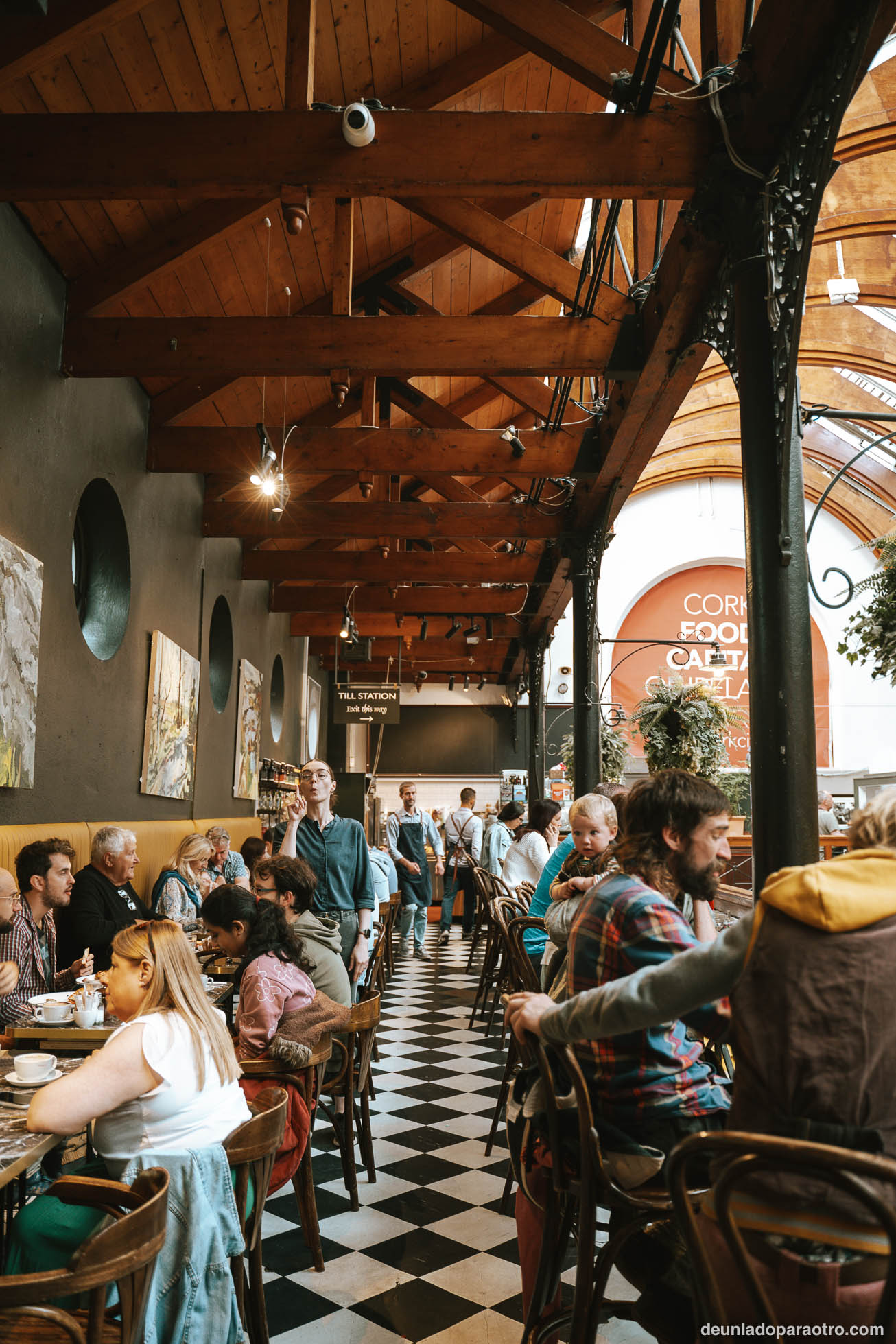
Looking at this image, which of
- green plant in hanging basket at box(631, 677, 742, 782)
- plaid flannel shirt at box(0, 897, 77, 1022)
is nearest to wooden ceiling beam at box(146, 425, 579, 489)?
green plant in hanging basket at box(631, 677, 742, 782)

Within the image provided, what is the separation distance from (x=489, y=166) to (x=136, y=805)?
4613 mm

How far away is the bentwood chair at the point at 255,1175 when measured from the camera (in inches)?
80.5

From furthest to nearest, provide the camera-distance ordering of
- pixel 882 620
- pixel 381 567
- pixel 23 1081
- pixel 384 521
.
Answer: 1. pixel 381 567
2. pixel 384 521
3. pixel 882 620
4. pixel 23 1081

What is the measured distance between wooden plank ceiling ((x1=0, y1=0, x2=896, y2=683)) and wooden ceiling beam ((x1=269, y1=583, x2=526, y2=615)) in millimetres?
804

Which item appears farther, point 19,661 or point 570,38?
point 19,661

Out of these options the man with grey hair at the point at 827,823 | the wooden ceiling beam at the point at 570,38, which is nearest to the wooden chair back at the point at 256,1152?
the wooden ceiling beam at the point at 570,38

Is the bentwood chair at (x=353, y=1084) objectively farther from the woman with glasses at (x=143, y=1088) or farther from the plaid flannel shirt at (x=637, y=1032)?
the plaid flannel shirt at (x=637, y=1032)

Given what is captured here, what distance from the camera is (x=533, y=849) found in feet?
21.7

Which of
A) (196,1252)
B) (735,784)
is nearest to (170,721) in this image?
(735,784)

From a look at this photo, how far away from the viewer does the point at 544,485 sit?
818 centimetres

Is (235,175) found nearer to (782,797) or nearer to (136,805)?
(782,797)

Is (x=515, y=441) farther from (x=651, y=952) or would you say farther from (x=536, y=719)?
(x=536, y=719)

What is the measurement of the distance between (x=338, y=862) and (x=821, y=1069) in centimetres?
354

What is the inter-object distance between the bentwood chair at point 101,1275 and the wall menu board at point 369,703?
10.3 meters
